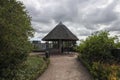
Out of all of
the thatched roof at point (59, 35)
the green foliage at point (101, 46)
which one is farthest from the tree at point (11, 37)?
the thatched roof at point (59, 35)

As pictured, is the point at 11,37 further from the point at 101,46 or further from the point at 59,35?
the point at 59,35

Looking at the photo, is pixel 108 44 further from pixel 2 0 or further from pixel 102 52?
pixel 2 0

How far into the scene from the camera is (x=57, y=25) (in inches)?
1585

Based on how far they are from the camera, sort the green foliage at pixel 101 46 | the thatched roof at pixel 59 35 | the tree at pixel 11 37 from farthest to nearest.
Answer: the thatched roof at pixel 59 35 → the green foliage at pixel 101 46 → the tree at pixel 11 37

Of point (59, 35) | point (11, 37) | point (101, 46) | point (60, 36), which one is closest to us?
point (11, 37)

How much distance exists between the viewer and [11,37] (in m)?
16.0

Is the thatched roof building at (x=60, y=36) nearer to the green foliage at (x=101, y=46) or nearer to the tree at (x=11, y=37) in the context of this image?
the green foliage at (x=101, y=46)

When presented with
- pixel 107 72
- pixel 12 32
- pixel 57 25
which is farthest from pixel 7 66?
pixel 57 25

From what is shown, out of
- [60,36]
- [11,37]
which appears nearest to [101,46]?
[11,37]

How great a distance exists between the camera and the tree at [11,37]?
15680mm

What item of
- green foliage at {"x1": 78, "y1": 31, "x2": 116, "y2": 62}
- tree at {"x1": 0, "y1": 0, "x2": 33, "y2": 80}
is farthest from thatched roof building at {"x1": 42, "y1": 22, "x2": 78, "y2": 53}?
tree at {"x1": 0, "y1": 0, "x2": 33, "y2": 80}

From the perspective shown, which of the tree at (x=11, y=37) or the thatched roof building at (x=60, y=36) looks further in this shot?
the thatched roof building at (x=60, y=36)

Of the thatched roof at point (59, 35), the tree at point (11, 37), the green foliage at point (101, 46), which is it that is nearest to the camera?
the tree at point (11, 37)

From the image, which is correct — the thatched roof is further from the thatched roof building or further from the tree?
the tree
